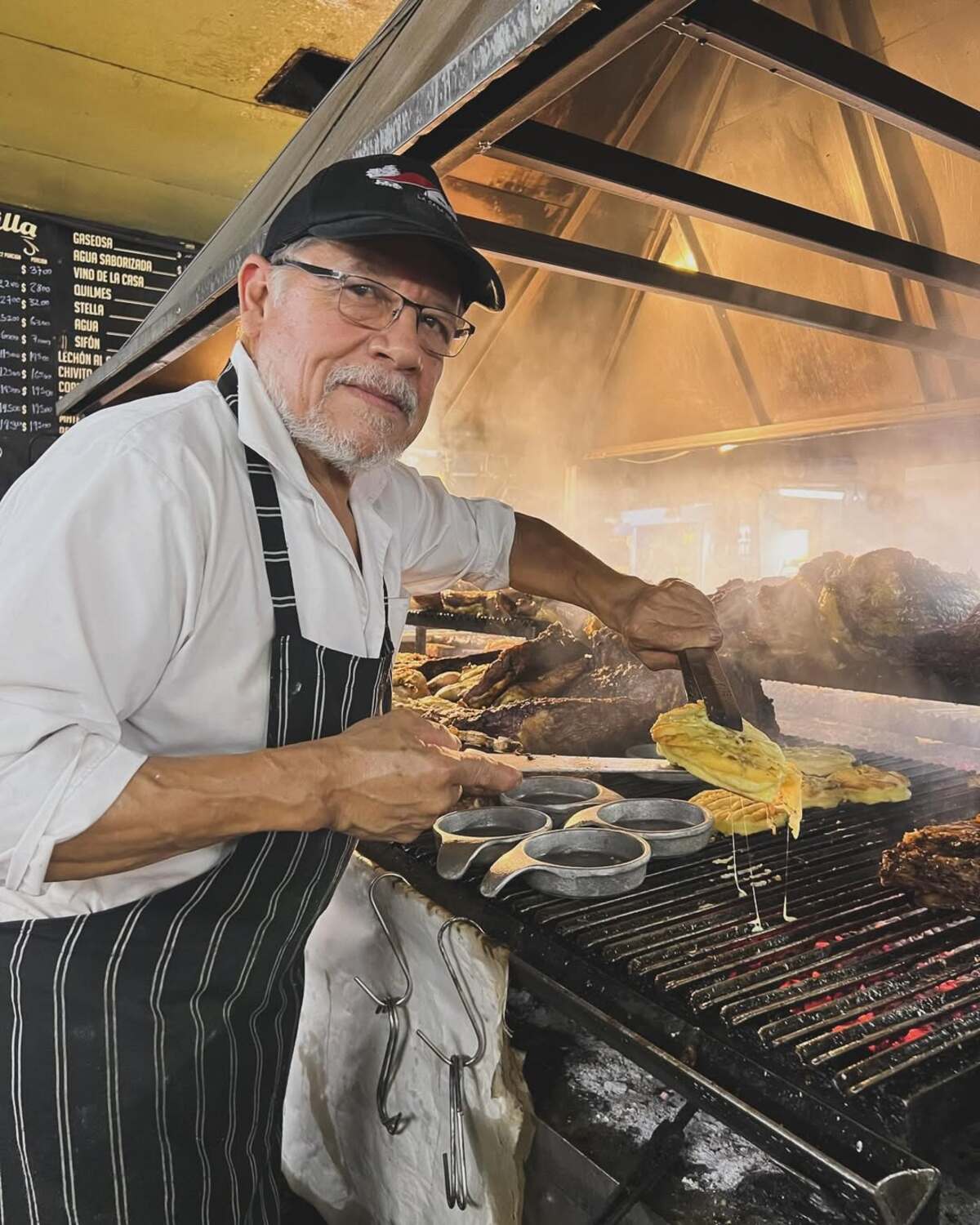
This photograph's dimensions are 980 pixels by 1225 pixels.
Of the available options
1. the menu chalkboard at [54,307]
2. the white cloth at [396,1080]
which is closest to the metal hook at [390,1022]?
the white cloth at [396,1080]

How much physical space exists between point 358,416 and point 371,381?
82 millimetres

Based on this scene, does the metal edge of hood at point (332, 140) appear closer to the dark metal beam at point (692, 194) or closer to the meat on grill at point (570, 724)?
the dark metal beam at point (692, 194)

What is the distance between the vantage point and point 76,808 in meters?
1.46

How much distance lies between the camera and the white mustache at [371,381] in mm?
2033

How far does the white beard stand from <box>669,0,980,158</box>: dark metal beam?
Answer: 90cm

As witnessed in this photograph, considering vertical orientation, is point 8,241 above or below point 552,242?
above

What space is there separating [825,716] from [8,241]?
6.31 m

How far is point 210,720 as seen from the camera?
71.2 inches

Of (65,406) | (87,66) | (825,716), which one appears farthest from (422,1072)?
(87,66)

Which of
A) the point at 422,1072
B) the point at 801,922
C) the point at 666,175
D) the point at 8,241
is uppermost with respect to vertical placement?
the point at 8,241

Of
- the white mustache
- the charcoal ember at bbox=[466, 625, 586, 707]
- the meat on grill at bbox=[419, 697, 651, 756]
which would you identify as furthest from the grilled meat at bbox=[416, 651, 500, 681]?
the white mustache

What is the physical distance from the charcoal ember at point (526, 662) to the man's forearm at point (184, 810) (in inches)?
97.2

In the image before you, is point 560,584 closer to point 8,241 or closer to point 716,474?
point 716,474

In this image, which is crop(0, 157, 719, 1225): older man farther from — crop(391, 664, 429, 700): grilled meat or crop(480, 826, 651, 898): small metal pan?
crop(391, 664, 429, 700): grilled meat
